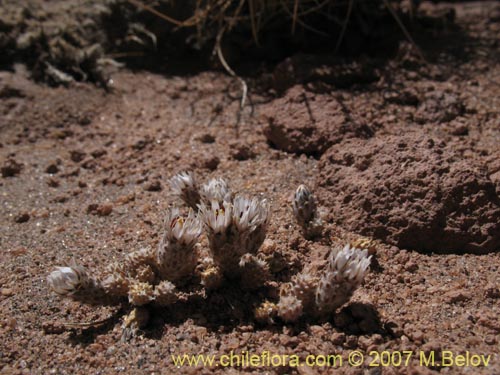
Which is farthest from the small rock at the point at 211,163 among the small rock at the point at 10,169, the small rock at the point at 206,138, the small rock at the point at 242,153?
the small rock at the point at 10,169

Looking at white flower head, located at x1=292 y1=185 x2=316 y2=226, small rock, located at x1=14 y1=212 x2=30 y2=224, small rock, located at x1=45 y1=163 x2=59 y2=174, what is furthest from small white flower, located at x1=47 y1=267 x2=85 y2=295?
small rock, located at x1=45 y1=163 x2=59 y2=174

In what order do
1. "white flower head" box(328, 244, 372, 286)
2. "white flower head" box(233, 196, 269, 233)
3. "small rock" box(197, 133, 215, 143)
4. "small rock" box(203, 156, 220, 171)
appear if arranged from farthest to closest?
"small rock" box(197, 133, 215, 143), "small rock" box(203, 156, 220, 171), "white flower head" box(233, 196, 269, 233), "white flower head" box(328, 244, 372, 286)

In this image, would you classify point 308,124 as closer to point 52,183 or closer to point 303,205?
point 303,205

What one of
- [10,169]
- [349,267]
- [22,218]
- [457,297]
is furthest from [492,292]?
[10,169]

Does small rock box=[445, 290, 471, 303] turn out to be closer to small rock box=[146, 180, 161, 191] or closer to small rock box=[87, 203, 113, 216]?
small rock box=[146, 180, 161, 191]

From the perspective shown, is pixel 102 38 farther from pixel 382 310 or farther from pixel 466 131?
pixel 382 310
